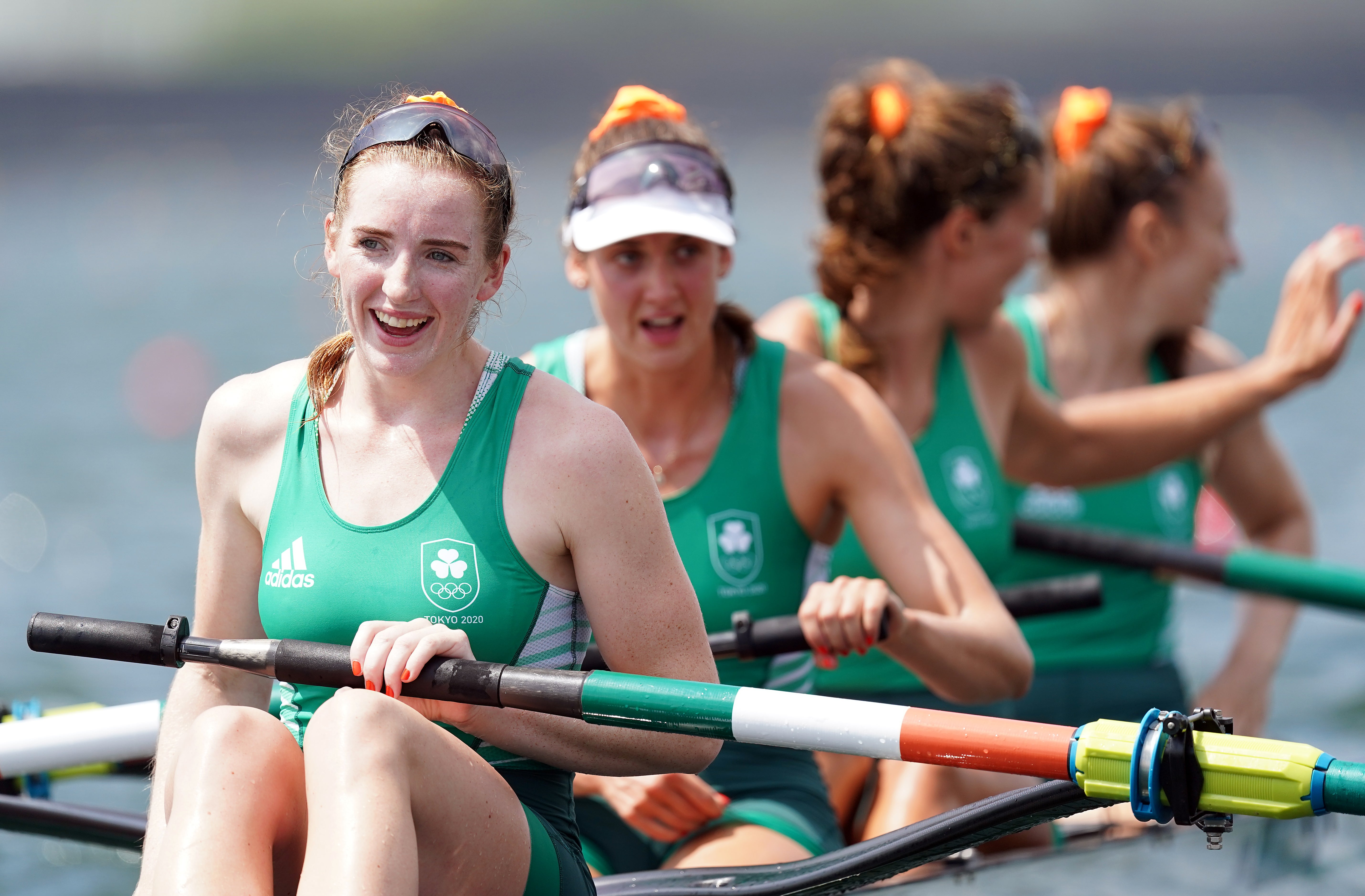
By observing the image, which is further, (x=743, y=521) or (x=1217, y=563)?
(x=1217, y=563)

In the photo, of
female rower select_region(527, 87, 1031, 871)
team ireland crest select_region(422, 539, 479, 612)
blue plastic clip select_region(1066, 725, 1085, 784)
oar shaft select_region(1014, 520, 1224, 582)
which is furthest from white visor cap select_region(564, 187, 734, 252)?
oar shaft select_region(1014, 520, 1224, 582)

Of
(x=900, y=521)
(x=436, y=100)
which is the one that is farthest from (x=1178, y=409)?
(x=436, y=100)

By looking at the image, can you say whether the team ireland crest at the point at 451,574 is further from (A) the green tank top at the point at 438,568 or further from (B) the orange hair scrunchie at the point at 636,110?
(B) the orange hair scrunchie at the point at 636,110

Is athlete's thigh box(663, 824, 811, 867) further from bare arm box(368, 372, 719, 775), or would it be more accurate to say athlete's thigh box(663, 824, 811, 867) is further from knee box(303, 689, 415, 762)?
knee box(303, 689, 415, 762)

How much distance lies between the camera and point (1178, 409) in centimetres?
405

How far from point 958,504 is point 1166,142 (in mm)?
1433

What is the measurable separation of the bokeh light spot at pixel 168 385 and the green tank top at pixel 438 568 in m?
11.8

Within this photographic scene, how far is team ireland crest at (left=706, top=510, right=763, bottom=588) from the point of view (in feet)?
9.55

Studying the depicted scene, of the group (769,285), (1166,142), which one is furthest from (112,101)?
(1166,142)

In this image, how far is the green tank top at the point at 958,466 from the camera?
3617mm

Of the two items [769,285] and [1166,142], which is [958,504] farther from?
[769,285]

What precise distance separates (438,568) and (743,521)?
93cm

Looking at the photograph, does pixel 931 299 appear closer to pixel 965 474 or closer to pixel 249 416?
pixel 965 474

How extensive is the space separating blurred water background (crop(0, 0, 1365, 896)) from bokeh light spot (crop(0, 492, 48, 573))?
0.04 m
